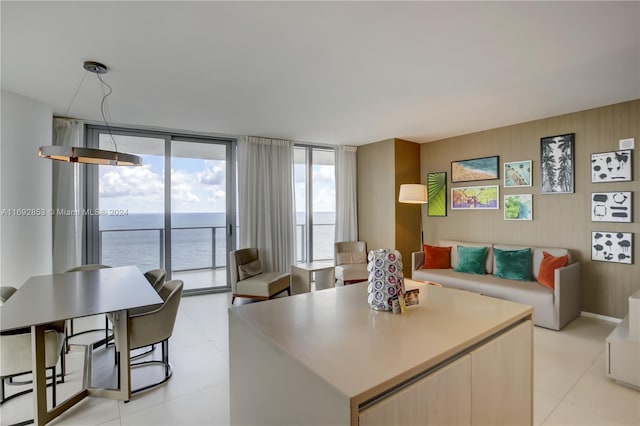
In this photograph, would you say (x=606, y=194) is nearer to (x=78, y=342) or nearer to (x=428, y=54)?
(x=428, y=54)

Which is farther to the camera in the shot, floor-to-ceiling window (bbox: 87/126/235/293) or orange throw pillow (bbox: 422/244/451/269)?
orange throw pillow (bbox: 422/244/451/269)

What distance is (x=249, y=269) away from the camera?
4.89m

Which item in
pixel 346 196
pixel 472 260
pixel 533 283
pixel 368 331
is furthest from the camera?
pixel 346 196

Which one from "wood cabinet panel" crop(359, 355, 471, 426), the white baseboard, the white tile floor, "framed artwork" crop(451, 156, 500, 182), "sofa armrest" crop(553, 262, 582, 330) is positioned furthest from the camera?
"framed artwork" crop(451, 156, 500, 182)

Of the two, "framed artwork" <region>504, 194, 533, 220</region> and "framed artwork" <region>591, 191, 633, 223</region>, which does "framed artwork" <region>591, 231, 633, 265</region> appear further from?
"framed artwork" <region>504, 194, 533, 220</region>

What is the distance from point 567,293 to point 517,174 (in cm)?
183

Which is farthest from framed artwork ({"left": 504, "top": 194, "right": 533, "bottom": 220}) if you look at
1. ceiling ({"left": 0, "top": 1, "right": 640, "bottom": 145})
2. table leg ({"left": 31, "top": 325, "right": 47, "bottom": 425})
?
table leg ({"left": 31, "top": 325, "right": 47, "bottom": 425})

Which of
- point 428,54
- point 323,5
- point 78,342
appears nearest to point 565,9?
point 428,54

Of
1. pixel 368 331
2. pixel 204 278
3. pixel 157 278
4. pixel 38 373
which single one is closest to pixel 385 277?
pixel 368 331

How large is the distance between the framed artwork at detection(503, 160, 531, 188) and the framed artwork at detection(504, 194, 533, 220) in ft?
0.60

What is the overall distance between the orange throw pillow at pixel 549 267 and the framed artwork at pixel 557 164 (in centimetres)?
96

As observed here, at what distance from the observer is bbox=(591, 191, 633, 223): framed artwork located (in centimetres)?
371

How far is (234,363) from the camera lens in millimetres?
1556

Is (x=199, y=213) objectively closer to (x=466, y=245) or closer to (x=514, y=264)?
(x=466, y=245)
